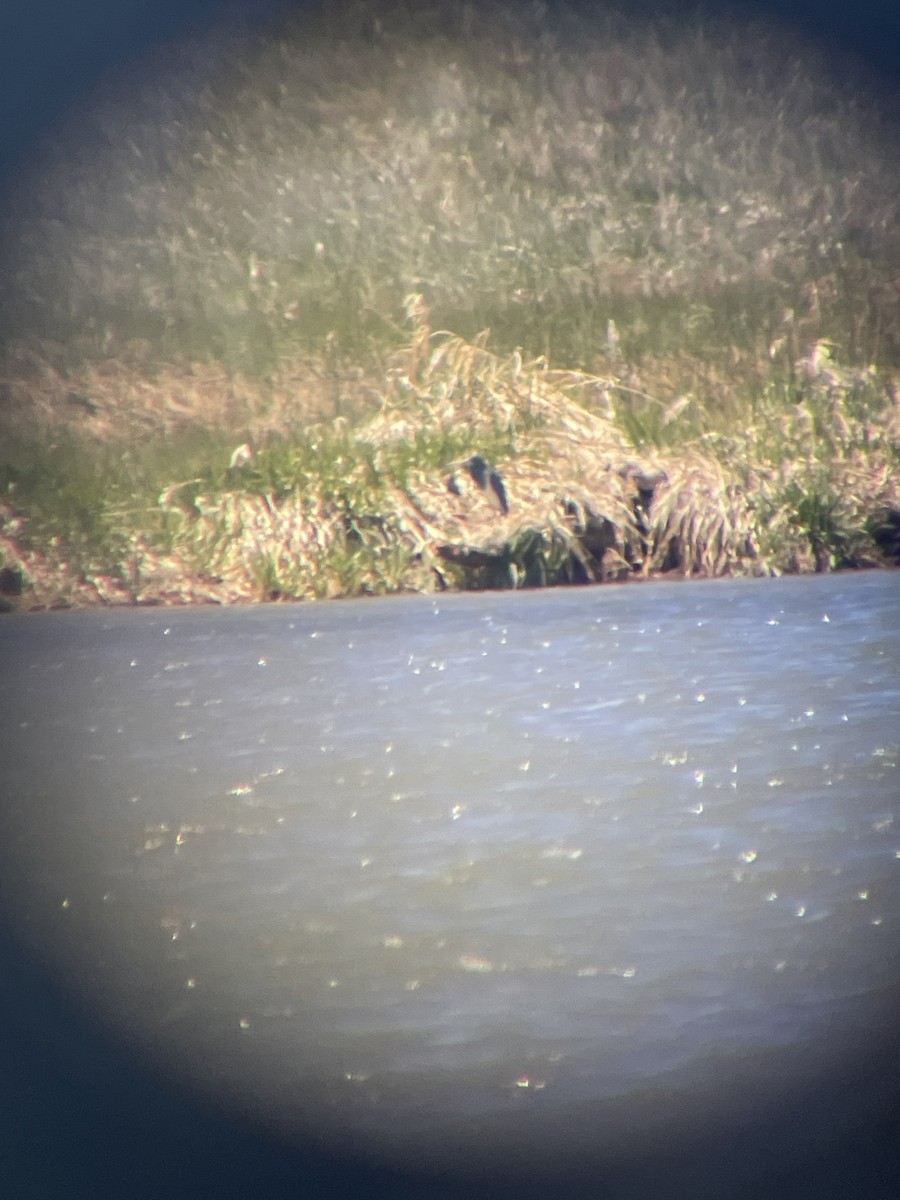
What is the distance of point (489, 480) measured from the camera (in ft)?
7.73

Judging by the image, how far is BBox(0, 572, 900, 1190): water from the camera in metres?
0.56

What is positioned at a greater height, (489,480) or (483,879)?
(489,480)

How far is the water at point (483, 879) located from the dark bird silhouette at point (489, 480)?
0.78 metres

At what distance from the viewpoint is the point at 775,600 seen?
1.83 metres

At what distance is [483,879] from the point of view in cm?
80

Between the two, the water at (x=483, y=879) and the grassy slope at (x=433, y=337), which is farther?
the grassy slope at (x=433, y=337)

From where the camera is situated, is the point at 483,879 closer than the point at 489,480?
Yes

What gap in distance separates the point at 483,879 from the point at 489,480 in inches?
62.9

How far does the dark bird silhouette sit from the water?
781 millimetres

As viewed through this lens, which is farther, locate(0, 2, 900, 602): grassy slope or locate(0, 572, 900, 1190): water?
locate(0, 2, 900, 602): grassy slope

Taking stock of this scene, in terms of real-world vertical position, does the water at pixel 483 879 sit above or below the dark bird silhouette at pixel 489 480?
below

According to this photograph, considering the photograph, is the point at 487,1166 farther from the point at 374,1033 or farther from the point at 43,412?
the point at 43,412

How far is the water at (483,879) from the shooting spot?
556 millimetres

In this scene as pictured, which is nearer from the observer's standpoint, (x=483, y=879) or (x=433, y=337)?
(x=483, y=879)
